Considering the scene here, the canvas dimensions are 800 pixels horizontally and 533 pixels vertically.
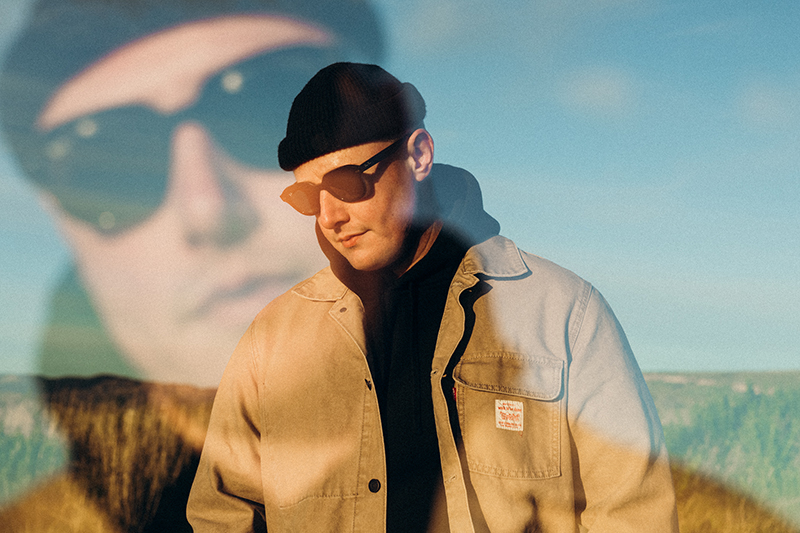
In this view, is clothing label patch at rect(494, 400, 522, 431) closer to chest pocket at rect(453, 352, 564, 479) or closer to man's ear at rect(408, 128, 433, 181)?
chest pocket at rect(453, 352, 564, 479)

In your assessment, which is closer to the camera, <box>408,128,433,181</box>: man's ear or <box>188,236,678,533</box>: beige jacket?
<box>188,236,678,533</box>: beige jacket

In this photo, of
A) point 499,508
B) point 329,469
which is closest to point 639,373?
point 499,508

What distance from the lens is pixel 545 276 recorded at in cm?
251

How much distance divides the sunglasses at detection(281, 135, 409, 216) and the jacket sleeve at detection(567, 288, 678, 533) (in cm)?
109

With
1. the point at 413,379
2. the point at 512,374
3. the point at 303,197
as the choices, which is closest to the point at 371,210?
the point at 303,197

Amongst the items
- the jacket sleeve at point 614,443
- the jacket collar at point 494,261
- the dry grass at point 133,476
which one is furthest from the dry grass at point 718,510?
the jacket collar at point 494,261

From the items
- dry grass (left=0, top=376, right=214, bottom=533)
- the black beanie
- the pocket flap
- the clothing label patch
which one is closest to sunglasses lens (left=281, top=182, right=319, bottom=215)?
the black beanie

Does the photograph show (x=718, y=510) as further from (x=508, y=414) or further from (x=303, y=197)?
(x=303, y=197)

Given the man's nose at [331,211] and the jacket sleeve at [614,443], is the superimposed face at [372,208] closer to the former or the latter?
the man's nose at [331,211]

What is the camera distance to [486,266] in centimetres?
251

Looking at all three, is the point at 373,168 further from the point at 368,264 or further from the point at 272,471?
the point at 272,471

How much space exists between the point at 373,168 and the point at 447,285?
26.1 inches

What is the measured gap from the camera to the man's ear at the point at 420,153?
2.39 metres

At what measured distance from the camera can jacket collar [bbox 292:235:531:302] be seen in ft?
8.21
